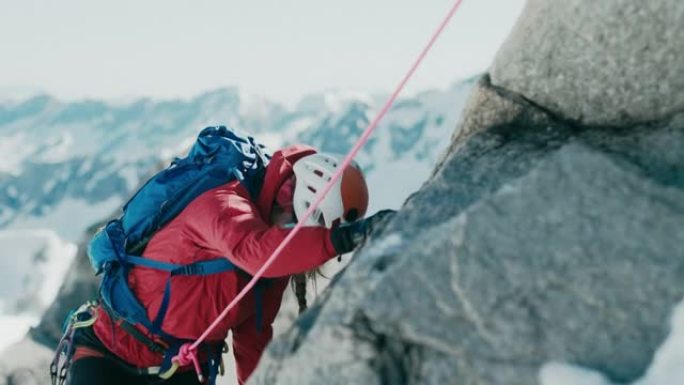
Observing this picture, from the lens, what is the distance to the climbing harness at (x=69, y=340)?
6816 mm

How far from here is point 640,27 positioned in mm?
4426

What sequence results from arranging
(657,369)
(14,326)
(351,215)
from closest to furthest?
1. (657,369)
2. (351,215)
3. (14,326)

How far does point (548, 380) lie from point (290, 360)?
4.68 feet

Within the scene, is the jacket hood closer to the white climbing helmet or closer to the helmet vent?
the white climbing helmet

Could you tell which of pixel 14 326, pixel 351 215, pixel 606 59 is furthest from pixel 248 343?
pixel 14 326

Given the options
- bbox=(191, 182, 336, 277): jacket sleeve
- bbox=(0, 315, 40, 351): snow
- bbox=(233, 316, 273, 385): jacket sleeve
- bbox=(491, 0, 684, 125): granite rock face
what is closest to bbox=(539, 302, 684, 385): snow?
bbox=(491, 0, 684, 125): granite rock face

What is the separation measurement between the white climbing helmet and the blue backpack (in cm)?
45

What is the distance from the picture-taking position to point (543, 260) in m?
3.73

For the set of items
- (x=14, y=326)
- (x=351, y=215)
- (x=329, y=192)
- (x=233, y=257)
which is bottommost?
(x=14, y=326)

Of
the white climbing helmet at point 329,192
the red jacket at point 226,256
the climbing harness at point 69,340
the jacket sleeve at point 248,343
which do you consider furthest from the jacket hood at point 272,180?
the climbing harness at point 69,340

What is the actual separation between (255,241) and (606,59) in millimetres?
2644

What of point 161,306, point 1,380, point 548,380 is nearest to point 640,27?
point 548,380

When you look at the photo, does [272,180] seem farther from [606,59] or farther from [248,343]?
[606,59]

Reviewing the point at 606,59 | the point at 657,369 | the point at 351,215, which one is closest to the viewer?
the point at 657,369
